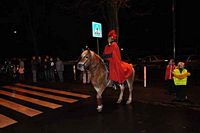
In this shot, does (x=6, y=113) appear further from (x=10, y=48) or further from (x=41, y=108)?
(x=10, y=48)

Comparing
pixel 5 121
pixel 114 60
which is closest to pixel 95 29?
pixel 114 60

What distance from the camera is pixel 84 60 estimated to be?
30.7 feet

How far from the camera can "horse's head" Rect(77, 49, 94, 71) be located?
9.28 meters

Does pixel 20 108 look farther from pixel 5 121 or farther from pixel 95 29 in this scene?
pixel 95 29

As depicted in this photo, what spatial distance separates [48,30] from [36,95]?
106ft

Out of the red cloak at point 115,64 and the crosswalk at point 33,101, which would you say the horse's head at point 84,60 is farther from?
the crosswalk at point 33,101

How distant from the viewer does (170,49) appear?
43.4 meters

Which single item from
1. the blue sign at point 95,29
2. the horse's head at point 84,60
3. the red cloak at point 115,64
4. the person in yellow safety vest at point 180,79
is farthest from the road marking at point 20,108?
the blue sign at point 95,29

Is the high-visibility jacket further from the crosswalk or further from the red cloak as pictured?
the crosswalk

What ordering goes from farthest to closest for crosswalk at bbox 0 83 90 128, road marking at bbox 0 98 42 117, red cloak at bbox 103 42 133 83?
1. road marking at bbox 0 98 42 117
2. red cloak at bbox 103 42 133 83
3. crosswalk at bbox 0 83 90 128

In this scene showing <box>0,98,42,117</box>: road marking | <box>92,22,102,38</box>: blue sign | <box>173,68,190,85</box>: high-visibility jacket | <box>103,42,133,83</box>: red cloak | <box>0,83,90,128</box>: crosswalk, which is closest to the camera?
<box>0,83,90,128</box>: crosswalk

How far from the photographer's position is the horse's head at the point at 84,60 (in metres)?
9.28

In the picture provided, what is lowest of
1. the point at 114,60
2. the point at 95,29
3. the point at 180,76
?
the point at 180,76

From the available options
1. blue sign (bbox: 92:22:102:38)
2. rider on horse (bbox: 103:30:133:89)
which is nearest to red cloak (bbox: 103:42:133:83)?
rider on horse (bbox: 103:30:133:89)
